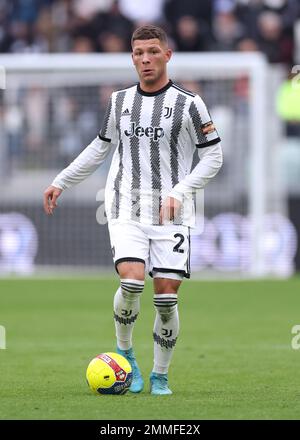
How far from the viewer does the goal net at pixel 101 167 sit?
18.8m

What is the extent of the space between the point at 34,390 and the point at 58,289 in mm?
8855

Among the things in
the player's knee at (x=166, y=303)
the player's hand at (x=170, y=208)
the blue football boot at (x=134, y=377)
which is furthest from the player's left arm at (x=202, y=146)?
the blue football boot at (x=134, y=377)

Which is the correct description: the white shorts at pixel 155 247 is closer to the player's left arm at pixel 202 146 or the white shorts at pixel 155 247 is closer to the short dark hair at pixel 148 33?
the player's left arm at pixel 202 146

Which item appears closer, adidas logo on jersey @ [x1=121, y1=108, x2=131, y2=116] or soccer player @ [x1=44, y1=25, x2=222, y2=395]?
soccer player @ [x1=44, y1=25, x2=222, y2=395]

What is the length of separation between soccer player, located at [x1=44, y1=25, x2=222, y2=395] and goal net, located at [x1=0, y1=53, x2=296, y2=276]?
10.8 m

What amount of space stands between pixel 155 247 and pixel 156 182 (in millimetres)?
411

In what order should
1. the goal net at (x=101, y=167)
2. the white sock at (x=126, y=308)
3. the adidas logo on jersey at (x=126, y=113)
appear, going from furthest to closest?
the goal net at (x=101, y=167), the adidas logo on jersey at (x=126, y=113), the white sock at (x=126, y=308)

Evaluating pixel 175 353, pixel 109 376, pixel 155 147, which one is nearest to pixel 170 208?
pixel 155 147

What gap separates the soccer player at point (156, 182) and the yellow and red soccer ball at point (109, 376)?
21cm

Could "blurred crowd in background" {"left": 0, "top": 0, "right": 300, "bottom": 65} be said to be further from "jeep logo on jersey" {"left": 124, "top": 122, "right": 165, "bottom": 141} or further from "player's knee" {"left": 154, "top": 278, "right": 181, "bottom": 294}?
"player's knee" {"left": 154, "top": 278, "right": 181, "bottom": 294}

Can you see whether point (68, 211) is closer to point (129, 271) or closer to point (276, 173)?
point (276, 173)

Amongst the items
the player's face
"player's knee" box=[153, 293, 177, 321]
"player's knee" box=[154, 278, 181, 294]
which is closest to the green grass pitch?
"player's knee" box=[153, 293, 177, 321]

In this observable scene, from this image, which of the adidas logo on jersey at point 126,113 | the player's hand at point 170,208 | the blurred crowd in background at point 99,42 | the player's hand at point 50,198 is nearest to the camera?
the player's hand at point 170,208

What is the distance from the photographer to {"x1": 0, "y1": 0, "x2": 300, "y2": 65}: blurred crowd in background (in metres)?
21.0
